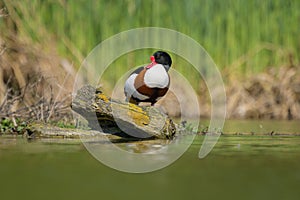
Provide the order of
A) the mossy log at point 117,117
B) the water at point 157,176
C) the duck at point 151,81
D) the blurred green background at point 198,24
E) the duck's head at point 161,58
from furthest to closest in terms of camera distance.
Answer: the blurred green background at point 198,24, the duck's head at point 161,58, the duck at point 151,81, the mossy log at point 117,117, the water at point 157,176

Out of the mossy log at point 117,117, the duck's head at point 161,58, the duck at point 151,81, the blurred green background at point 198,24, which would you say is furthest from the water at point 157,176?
the blurred green background at point 198,24

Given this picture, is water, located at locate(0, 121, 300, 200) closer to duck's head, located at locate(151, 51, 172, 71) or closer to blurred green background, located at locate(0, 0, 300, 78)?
duck's head, located at locate(151, 51, 172, 71)

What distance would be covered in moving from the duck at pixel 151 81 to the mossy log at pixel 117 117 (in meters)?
0.33

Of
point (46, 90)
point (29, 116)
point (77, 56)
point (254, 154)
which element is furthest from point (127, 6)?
point (254, 154)

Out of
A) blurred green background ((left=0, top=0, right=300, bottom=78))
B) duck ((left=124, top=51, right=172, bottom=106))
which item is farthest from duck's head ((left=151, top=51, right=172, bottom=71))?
blurred green background ((left=0, top=0, right=300, bottom=78))

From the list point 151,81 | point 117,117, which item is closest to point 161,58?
point 151,81

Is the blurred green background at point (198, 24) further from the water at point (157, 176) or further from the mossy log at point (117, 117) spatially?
the water at point (157, 176)

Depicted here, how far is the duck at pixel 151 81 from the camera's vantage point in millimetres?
6289

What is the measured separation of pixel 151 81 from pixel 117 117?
601 millimetres

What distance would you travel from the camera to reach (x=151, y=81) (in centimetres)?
628

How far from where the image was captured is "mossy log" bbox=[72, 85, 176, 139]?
5.86 m

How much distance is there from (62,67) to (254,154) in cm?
→ 451

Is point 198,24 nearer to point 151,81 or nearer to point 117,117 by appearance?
point 151,81

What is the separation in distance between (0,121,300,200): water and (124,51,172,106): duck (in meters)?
1.21
